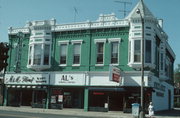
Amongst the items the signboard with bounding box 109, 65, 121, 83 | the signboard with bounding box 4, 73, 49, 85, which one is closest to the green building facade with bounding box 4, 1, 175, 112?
the signboard with bounding box 4, 73, 49, 85

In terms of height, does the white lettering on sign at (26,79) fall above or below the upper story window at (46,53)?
below

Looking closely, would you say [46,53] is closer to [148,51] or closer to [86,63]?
[86,63]

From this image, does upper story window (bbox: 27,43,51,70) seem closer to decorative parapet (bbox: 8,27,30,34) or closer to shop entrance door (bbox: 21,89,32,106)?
decorative parapet (bbox: 8,27,30,34)

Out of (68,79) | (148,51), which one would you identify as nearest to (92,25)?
(68,79)

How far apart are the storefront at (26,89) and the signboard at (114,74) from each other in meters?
9.33

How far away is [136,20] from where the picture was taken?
31422mm

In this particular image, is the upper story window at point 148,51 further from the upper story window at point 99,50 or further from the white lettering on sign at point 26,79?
the white lettering on sign at point 26,79

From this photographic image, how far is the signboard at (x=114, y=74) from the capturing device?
28.6 metres

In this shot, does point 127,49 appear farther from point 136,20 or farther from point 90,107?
point 90,107

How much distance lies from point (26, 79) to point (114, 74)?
487 inches

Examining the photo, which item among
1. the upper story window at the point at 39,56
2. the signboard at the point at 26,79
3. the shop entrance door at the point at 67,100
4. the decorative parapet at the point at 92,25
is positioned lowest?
the shop entrance door at the point at 67,100

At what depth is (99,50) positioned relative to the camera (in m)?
33.4

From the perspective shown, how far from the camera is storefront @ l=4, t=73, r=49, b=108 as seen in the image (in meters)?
35.1

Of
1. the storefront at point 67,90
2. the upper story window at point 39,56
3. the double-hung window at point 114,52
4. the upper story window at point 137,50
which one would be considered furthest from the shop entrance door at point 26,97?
the upper story window at point 137,50
